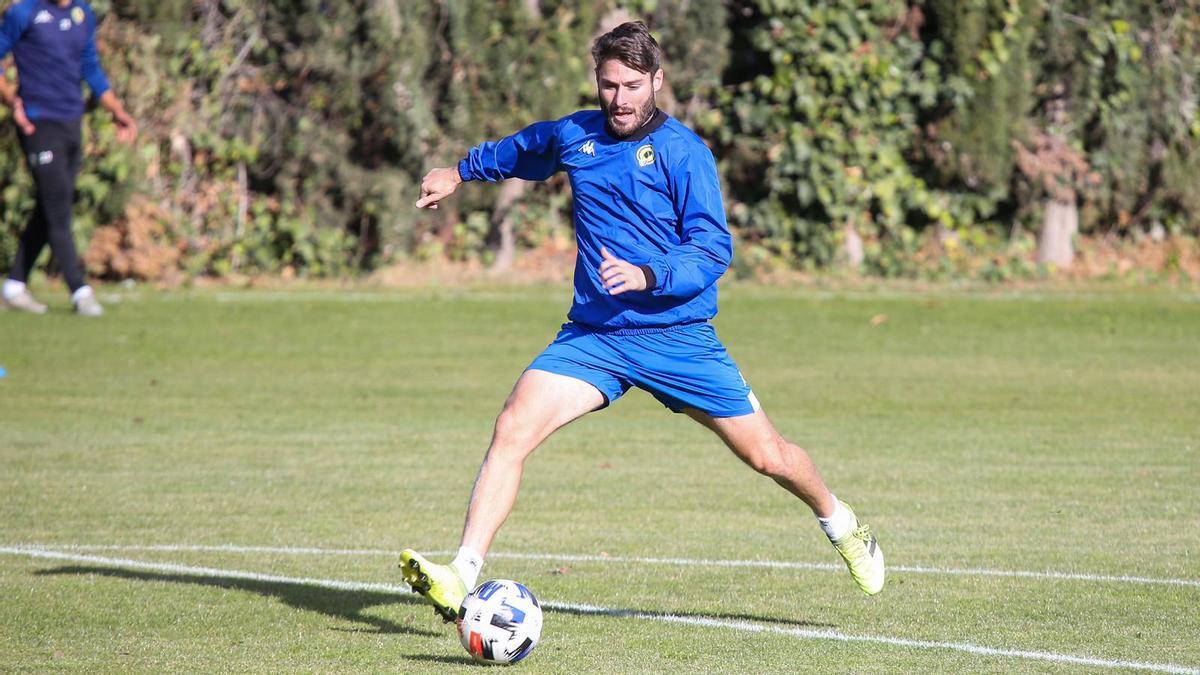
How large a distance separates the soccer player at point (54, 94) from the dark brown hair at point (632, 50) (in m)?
9.60

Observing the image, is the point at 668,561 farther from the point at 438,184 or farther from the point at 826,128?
the point at 826,128

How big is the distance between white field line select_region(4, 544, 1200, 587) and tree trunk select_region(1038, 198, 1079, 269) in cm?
1455

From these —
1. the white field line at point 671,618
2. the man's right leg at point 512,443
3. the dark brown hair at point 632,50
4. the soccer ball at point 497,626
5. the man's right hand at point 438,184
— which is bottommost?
the white field line at point 671,618

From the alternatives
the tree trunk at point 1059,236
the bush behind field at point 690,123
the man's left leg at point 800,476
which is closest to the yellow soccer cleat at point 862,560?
the man's left leg at point 800,476

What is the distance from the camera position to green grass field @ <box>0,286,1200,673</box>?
5.91 meters

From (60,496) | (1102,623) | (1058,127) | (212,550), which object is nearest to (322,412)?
(60,496)

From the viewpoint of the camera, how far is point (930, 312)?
1747cm

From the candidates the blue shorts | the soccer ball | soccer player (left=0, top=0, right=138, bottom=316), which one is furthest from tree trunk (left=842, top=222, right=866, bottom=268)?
the soccer ball

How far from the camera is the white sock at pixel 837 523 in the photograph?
639cm

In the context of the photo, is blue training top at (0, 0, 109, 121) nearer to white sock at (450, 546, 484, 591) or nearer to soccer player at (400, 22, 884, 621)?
soccer player at (400, 22, 884, 621)

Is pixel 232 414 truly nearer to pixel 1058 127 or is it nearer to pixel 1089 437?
pixel 1089 437

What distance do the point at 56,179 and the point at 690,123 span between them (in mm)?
8016

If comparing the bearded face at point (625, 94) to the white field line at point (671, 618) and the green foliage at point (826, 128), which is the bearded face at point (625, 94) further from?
the green foliage at point (826, 128)

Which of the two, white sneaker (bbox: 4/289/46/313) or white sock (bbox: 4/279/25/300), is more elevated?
white sock (bbox: 4/279/25/300)
